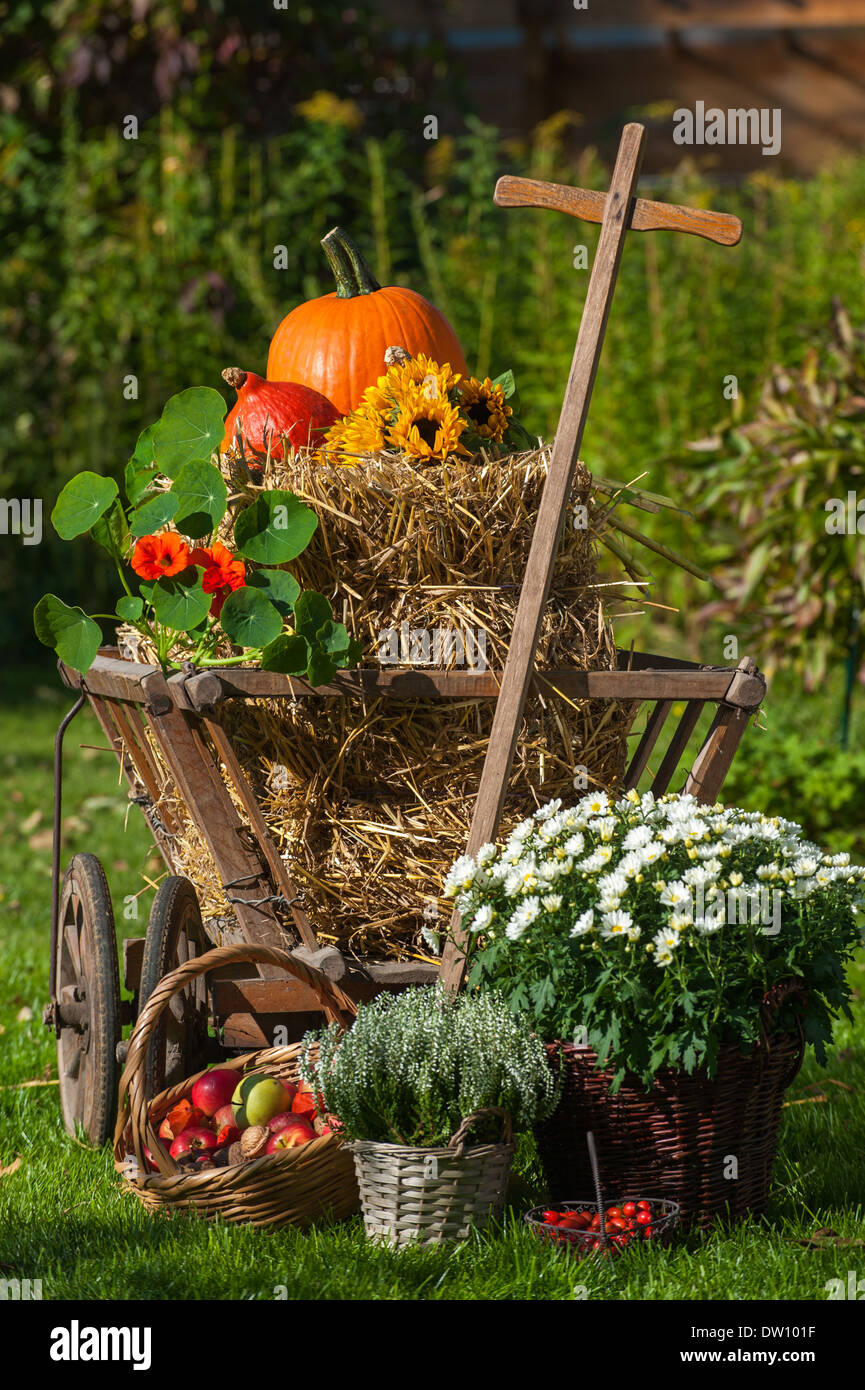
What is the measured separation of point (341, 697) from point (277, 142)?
5607mm

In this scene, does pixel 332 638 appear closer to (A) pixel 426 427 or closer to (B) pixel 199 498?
(B) pixel 199 498

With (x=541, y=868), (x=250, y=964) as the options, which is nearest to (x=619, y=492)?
(x=541, y=868)

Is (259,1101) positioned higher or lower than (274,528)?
lower

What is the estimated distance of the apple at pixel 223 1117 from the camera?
2.40 m

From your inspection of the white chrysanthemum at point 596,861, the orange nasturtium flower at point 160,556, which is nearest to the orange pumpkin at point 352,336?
the orange nasturtium flower at point 160,556

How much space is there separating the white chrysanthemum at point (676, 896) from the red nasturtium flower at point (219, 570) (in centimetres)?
87

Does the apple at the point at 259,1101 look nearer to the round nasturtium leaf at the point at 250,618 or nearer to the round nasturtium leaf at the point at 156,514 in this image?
the round nasturtium leaf at the point at 250,618

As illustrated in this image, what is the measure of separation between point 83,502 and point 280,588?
18.0 inches

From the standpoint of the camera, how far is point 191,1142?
7.68 feet

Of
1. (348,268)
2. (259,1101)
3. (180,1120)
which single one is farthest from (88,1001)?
(348,268)

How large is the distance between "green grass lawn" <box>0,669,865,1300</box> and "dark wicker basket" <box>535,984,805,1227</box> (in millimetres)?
79

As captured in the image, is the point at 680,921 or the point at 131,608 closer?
the point at 680,921

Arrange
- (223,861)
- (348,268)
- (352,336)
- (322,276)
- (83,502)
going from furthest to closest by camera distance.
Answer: (322,276)
(348,268)
(352,336)
(83,502)
(223,861)

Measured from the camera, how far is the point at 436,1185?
2064mm
